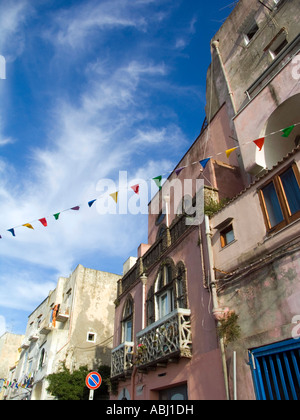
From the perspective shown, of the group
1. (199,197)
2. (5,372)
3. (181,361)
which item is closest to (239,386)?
(181,361)

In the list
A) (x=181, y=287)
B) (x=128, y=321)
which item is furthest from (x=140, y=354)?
(x=128, y=321)

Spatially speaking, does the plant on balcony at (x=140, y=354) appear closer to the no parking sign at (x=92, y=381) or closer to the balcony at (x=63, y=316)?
the no parking sign at (x=92, y=381)

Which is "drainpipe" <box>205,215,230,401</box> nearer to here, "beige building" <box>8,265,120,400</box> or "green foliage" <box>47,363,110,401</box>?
"green foliage" <box>47,363,110,401</box>

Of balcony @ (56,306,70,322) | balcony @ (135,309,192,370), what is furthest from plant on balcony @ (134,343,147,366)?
balcony @ (56,306,70,322)

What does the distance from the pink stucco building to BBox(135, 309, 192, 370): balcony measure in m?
0.04

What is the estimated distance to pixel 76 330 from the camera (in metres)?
22.9

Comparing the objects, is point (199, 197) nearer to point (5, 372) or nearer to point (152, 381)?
point (152, 381)

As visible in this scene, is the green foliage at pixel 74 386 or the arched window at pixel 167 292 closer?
the arched window at pixel 167 292

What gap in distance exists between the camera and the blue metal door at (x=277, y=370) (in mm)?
6699

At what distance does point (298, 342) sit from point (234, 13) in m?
15.1

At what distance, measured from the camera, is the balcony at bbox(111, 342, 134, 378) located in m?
13.6

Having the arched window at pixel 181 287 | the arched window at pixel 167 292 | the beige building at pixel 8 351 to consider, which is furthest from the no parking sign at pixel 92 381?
the beige building at pixel 8 351

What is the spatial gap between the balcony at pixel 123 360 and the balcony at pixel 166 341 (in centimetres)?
133

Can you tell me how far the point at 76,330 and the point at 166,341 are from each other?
1384 cm
